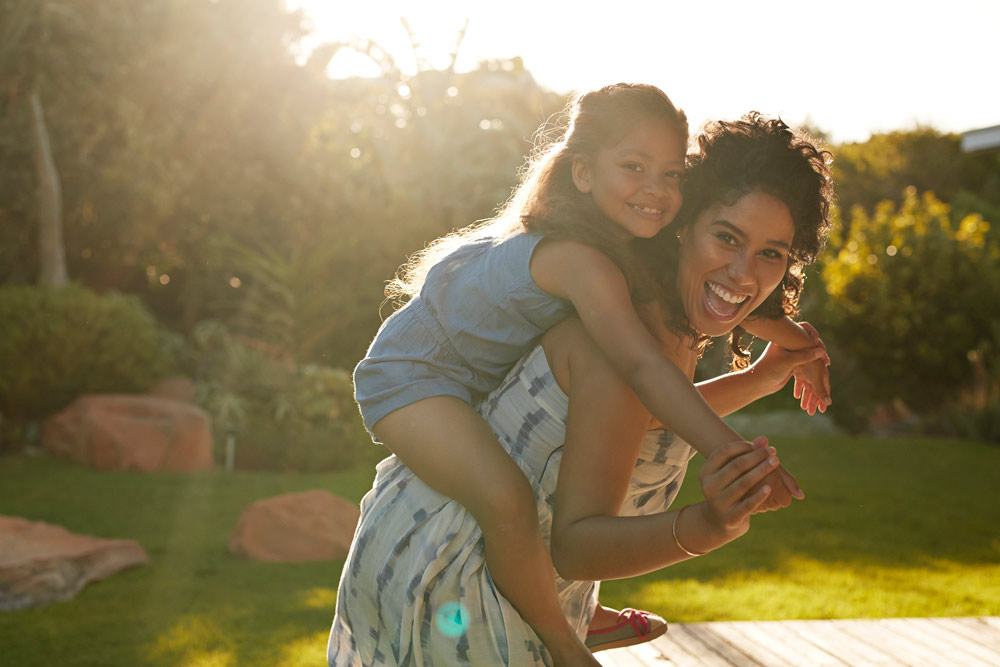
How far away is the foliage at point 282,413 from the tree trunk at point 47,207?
10.6 ft

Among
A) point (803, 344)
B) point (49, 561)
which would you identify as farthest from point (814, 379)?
point (49, 561)

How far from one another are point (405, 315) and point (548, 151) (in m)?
0.70

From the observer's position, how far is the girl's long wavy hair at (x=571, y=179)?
225 centimetres

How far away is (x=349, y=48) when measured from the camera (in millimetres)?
16734

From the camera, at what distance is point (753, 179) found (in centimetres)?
212

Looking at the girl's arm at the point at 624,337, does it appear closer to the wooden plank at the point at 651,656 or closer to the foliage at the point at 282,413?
the wooden plank at the point at 651,656

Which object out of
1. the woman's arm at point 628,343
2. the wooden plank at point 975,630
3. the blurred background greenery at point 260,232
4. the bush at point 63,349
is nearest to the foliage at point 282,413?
the blurred background greenery at point 260,232

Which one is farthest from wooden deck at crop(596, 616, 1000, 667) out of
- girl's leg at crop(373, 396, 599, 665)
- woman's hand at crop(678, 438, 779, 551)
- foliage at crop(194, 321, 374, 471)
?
foliage at crop(194, 321, 374, 471)

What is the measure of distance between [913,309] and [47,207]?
39.9 ft

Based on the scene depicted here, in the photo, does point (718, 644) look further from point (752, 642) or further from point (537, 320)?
point (537, 320)

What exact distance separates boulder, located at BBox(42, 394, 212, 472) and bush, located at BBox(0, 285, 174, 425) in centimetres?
38

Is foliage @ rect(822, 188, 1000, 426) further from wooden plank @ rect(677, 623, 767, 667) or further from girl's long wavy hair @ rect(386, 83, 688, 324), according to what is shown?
girl's long wavy hair @ rect(386, 83, 688, 324)

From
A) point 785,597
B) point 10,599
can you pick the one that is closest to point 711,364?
point 785,597

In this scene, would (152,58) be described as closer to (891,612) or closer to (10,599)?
(10,599)
